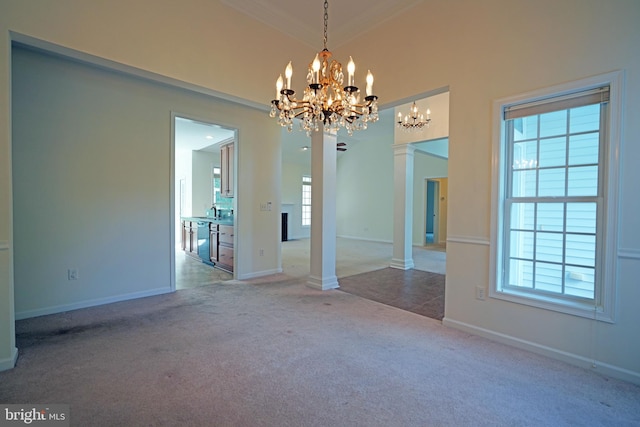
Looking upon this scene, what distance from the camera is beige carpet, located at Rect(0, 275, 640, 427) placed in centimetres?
172

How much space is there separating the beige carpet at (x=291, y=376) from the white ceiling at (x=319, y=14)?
3635 millimetres

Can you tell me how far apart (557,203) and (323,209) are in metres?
2.68

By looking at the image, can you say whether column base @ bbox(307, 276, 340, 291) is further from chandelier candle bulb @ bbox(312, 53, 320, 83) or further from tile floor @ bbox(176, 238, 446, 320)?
chandelier candle bulb @ bbox(312, 53, 320, 83)

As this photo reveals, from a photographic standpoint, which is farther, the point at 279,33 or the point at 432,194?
the point at 432,194

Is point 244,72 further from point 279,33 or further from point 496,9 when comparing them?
point 496,9

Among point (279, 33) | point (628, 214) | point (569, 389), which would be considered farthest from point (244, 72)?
point (569, 389)

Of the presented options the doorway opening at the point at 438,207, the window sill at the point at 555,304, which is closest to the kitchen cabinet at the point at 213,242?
the window sill at the point at 555,304

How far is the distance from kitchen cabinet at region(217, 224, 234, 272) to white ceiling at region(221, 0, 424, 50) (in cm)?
328

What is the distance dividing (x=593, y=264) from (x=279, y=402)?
8.58 ft

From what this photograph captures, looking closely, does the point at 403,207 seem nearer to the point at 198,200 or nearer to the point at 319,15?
the point at 319,15

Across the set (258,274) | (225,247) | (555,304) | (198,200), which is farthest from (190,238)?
(555,304)

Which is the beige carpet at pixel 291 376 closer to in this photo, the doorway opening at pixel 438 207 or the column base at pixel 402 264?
the column base at pixel 402 264

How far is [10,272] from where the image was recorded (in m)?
2.21

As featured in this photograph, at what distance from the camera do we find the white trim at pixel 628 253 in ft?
6.76
